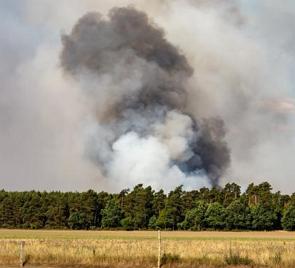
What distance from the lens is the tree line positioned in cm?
11275

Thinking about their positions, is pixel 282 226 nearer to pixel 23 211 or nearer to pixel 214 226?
pixel 214 226

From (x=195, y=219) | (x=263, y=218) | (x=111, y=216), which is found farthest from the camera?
(x=111, y=216)

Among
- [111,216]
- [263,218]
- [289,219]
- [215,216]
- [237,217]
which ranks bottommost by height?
[289,219]

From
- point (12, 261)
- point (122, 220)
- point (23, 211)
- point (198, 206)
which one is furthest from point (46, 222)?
point (12, 261)

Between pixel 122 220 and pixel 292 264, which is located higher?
pixel 122 220

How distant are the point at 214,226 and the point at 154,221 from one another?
13484mm

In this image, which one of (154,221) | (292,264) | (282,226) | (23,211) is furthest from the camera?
(23,211)

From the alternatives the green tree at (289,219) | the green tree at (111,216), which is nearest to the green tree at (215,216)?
the green tree at (289,219)

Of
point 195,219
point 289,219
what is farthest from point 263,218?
point 195,219

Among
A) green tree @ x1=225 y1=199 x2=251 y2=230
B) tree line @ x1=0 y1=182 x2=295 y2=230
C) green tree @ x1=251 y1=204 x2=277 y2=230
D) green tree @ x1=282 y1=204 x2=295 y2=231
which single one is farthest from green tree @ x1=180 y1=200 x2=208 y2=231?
green tree @ x1=282 y1=204 x2=295 y2=231

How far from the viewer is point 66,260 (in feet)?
90.5

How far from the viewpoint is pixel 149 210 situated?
4884 inches

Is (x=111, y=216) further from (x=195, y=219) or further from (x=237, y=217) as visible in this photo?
(x=237, y=217)

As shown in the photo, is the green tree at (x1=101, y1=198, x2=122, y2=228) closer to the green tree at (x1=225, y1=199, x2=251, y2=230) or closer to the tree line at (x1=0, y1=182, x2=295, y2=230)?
the tree line at (x1=0, y1=182, x2=295, y2=230)
